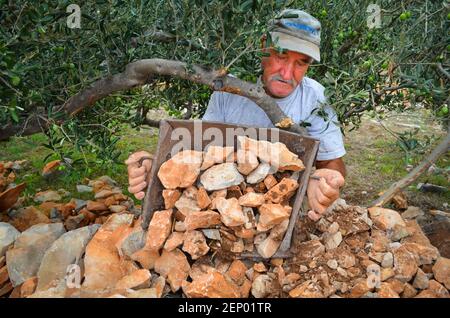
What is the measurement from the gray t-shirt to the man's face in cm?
16

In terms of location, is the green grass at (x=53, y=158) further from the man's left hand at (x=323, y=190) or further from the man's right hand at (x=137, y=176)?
the man's left hand at (x=323, y=190)

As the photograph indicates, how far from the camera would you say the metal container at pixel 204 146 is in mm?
3113

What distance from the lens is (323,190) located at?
3.08 metres

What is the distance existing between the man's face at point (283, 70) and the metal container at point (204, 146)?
777mm

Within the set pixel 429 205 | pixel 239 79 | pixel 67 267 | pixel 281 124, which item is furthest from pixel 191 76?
pixel 429 205

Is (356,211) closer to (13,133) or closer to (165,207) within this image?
(165,207)

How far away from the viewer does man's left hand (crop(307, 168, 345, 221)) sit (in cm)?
306

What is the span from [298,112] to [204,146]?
1137mm

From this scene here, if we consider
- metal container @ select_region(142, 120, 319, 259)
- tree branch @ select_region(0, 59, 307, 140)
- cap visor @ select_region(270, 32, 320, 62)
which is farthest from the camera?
cap visor @ select_region(270, 32, 320, 62)

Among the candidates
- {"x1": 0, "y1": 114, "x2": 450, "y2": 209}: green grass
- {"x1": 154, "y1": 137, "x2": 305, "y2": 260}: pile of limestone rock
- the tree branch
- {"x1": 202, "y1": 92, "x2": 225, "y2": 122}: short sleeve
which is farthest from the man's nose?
{"x1": 0, "y1": 114, "x2": 450, "y2": 209}: green grass

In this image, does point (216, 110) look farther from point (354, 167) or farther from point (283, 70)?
point (354, 167)

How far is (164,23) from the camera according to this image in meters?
3.62

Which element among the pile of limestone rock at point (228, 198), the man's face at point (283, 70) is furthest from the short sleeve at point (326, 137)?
the pile of limestone rock at point (228, 198)

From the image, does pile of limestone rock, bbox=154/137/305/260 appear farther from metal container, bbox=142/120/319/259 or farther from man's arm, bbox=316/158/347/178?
man's arm, bbox=316/158/347/178
